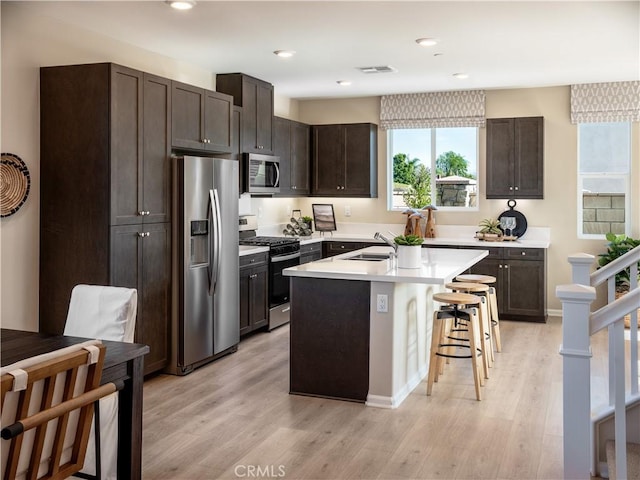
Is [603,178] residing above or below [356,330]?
above

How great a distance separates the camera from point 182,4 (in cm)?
393

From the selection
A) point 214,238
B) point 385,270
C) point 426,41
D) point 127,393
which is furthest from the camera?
point 214,238

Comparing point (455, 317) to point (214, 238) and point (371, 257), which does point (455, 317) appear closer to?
point (371, 257)

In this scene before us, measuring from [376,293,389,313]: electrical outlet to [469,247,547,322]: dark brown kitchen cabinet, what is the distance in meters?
3.18

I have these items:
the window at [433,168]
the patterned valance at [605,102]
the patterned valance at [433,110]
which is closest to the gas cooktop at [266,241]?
the window at [433,168]

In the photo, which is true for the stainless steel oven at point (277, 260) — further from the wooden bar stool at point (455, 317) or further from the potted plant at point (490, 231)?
the wooden bar stool at point (455, 317)

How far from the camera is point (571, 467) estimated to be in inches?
91.7

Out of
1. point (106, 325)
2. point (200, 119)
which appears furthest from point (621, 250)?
point (106, 325)

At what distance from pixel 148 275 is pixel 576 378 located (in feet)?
10.2

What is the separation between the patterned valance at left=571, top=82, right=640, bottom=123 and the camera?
22.1 feet

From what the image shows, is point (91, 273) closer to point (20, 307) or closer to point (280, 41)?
point (20, 307)

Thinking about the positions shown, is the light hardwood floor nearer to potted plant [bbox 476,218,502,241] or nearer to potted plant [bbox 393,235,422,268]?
potted plant [bbox 393,235,422,268]

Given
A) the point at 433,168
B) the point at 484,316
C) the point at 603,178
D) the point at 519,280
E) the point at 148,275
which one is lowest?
the point at 484,316

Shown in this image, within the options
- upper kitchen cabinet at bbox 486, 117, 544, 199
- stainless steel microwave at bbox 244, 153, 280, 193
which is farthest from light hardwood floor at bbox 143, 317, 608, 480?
upper kitchen cabinet at bbox 486, 117, 544, 199
